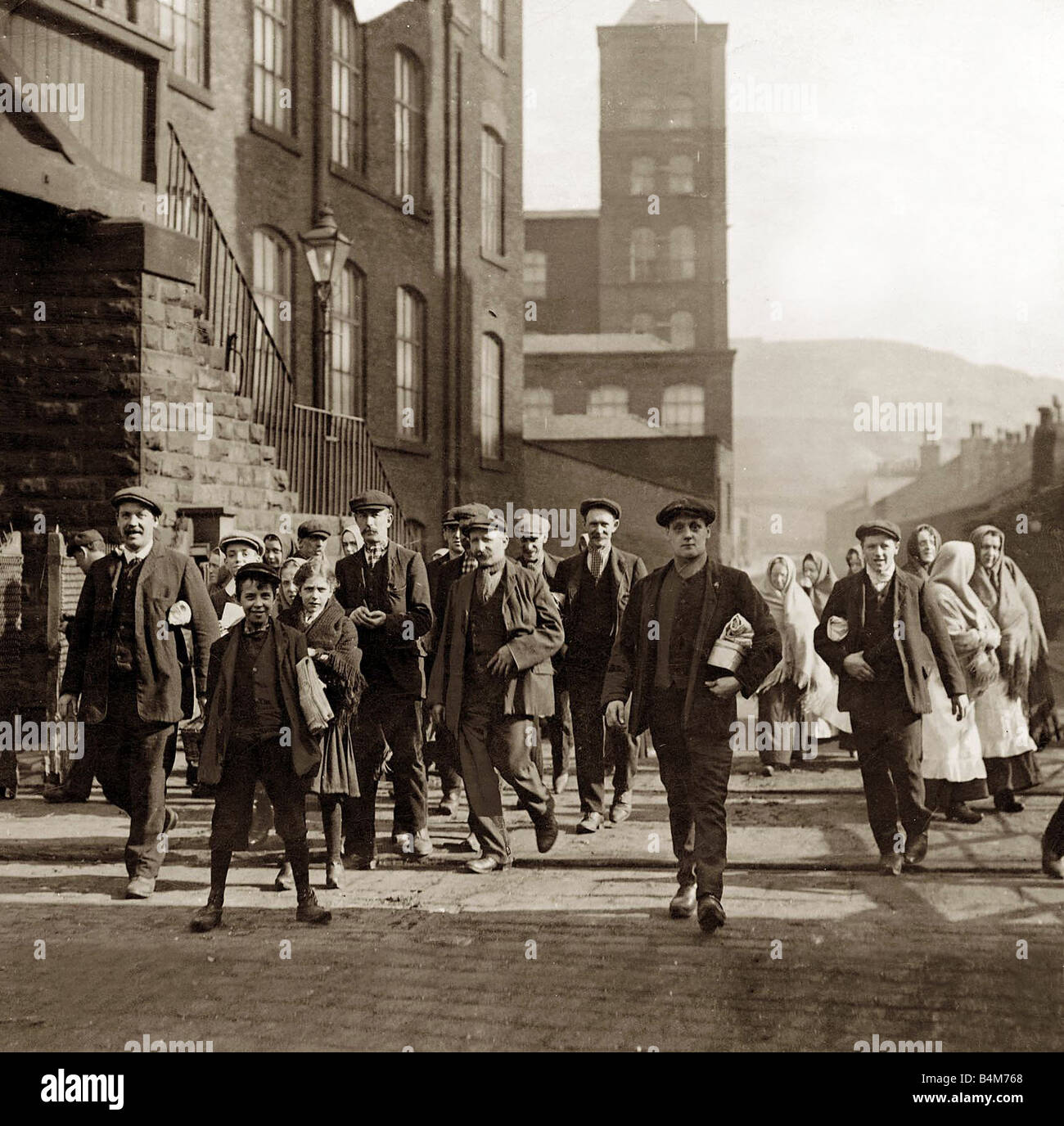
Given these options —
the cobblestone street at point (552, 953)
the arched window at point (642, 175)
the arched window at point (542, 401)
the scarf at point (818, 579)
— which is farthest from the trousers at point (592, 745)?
the arched window at point (642, 175)

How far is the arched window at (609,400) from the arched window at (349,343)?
2767 cm

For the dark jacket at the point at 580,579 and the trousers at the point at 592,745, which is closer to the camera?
the trousers at the point at 592,745

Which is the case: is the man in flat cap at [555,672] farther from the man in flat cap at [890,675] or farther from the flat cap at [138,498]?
the flat cap at [138,498]

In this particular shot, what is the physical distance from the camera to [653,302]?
53.5 metres

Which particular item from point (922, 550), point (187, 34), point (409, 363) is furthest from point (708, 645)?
point (409, 363)

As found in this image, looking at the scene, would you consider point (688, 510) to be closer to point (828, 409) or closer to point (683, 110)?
point (683, 110)

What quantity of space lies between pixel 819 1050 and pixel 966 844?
12.5ft

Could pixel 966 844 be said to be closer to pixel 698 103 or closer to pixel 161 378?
pixel 161 378

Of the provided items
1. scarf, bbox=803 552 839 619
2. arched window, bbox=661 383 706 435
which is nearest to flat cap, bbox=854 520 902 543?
scarf, bbox=803 552 839 619

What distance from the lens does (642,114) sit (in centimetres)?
5012

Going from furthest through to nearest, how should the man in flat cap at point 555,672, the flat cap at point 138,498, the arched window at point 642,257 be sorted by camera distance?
the arched window at point 642,257
the man in flat cap at point 555,672
the flat cap at point 138,498

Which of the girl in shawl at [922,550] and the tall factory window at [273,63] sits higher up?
the tall factory window at [273,63]

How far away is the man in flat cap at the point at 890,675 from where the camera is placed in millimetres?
7277
